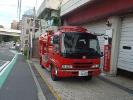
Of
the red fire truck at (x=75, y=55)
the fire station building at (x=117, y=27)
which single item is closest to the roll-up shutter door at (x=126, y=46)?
the fire station building at (x=117, y=27)

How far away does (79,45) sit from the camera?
14.8 metres

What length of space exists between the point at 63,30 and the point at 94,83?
9.38 feet

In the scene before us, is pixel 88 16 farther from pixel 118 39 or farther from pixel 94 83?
pixel 94 83

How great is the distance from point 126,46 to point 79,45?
3.12 m

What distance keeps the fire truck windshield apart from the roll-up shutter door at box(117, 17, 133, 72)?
205 cm

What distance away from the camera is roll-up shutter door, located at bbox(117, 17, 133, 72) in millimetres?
16312

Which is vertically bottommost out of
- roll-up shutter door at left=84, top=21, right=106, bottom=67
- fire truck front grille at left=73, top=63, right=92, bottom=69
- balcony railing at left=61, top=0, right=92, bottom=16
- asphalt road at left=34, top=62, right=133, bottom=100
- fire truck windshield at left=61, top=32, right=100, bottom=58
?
asphalt road at left=34, top=62, right=133, bottom=100

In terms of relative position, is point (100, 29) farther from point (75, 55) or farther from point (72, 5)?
point (75, 55)

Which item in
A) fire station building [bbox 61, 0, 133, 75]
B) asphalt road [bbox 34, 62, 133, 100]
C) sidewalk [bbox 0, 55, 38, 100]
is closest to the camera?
sidewalk [bbox 0, 55, 38, 100]

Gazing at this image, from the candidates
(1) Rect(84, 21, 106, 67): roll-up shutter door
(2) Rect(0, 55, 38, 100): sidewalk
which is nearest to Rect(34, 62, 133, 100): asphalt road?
(2) Rect(0, 55, 38, 100): sidewalk

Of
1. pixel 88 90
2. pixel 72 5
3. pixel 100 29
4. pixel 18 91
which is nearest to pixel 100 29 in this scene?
pixel 100 29

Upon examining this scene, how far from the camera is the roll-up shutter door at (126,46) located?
16.3m

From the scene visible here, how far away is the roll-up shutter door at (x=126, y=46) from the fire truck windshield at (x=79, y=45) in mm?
2051

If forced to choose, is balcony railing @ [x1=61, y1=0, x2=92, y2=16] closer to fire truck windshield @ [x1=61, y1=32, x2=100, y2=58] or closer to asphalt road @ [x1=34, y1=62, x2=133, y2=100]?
fire truck windshield @ [x1=61, y1=32, x2=100, y2=58]
